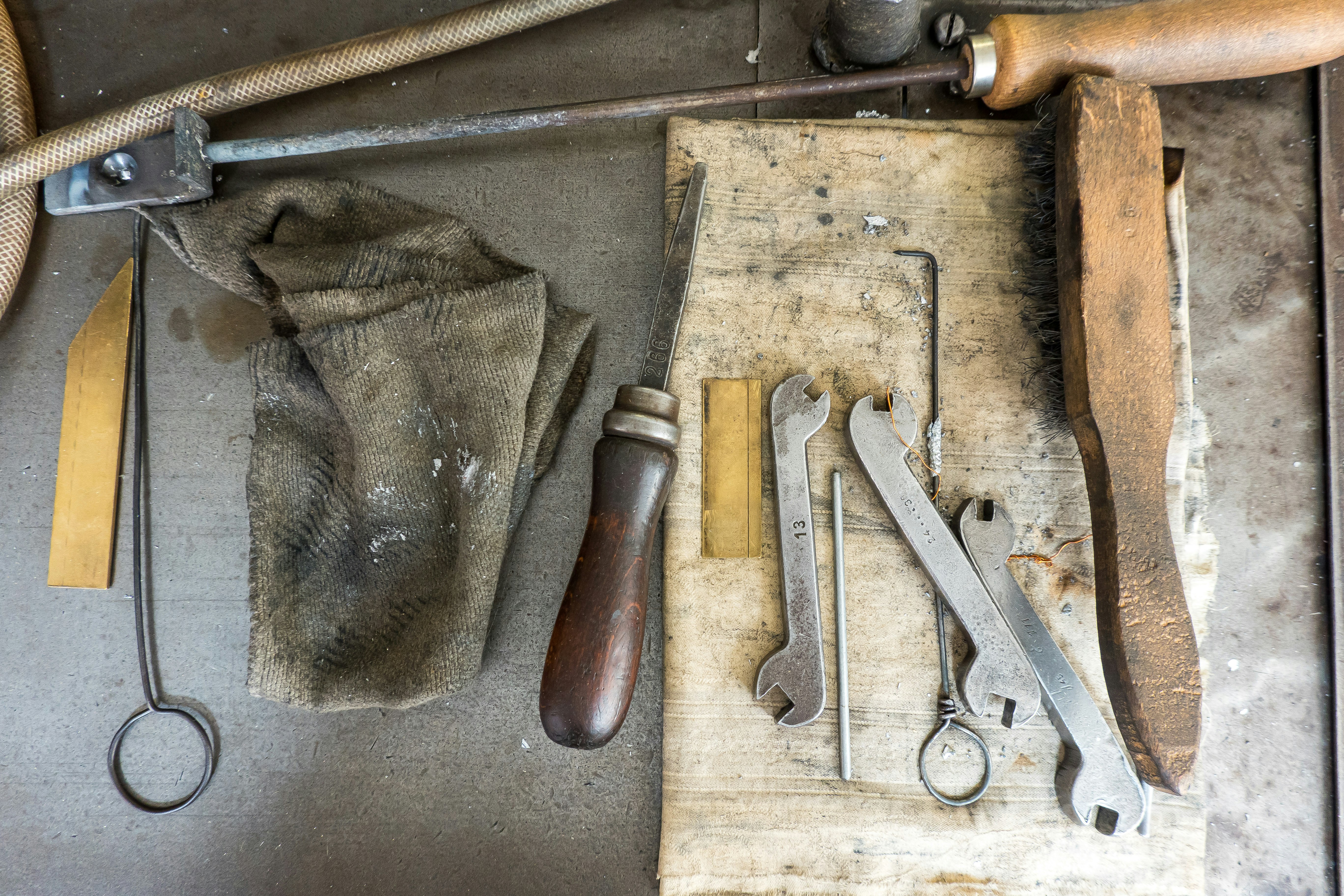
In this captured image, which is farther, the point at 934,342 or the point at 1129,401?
the point at 934,342

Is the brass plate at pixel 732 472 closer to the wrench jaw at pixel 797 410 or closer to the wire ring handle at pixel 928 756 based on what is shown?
the wrench jaw at pixel 797 410

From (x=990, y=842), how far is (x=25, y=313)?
5.22 feet

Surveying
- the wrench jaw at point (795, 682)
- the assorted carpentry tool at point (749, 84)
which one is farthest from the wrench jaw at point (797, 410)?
the assorted carpentry tool at point (749, 84)

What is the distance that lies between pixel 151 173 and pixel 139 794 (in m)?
0.90

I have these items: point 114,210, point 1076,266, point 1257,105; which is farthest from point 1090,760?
point 114,210

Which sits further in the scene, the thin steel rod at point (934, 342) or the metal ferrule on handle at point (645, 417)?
the thin steel rod at point (934, 342)

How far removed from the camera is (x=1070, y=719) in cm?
82

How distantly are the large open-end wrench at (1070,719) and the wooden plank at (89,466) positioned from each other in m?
1.24

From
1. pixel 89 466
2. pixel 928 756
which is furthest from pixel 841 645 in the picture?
pixel 89 466

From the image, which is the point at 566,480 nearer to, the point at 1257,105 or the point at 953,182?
the point at 953,182

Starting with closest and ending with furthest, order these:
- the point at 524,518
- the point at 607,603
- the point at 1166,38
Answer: the point at 607,603 → the point at 1166,38 → the point at 524,518

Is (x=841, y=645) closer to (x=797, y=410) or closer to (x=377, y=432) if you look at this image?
(x=797, y=410)

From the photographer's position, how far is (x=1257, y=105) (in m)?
0.94

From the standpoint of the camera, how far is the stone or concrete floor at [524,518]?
2.99ft
